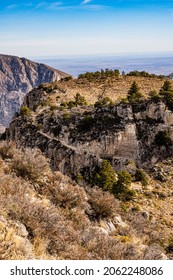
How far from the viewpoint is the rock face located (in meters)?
36.5

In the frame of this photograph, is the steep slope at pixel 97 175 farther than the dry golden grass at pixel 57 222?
Yes

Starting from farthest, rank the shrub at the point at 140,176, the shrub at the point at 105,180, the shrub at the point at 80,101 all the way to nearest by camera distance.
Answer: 1. the shrub at the point at 80,101
2. the shrub at the point at 140,176
3. the shrub at the point at 105,180

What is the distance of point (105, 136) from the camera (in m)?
37.6

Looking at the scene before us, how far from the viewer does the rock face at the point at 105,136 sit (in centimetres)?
3653

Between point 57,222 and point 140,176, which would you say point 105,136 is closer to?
point 140,176

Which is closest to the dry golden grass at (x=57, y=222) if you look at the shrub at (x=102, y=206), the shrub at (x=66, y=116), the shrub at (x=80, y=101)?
the shrub at (x=102, y=206)

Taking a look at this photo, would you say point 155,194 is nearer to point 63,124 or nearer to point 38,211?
point 63,124

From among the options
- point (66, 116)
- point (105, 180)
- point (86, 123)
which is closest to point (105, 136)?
point (86, 123)

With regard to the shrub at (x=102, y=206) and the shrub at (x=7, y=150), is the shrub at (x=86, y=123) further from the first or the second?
the shrub at (x=102, y=206)

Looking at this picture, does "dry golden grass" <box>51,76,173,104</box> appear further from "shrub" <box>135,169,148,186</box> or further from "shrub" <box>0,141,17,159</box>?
"shrub" <box>0,141,17,159</box>

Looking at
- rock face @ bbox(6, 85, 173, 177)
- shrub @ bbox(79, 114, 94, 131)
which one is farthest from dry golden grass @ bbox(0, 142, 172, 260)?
shrub @ bbox(79, 114, 94, 131)

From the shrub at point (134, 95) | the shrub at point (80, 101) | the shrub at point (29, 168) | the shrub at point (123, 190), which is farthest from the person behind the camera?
the shrub at point (80, 101)

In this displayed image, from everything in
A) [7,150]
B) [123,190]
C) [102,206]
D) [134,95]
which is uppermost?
[134,95]

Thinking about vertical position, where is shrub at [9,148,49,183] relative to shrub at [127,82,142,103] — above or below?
below
